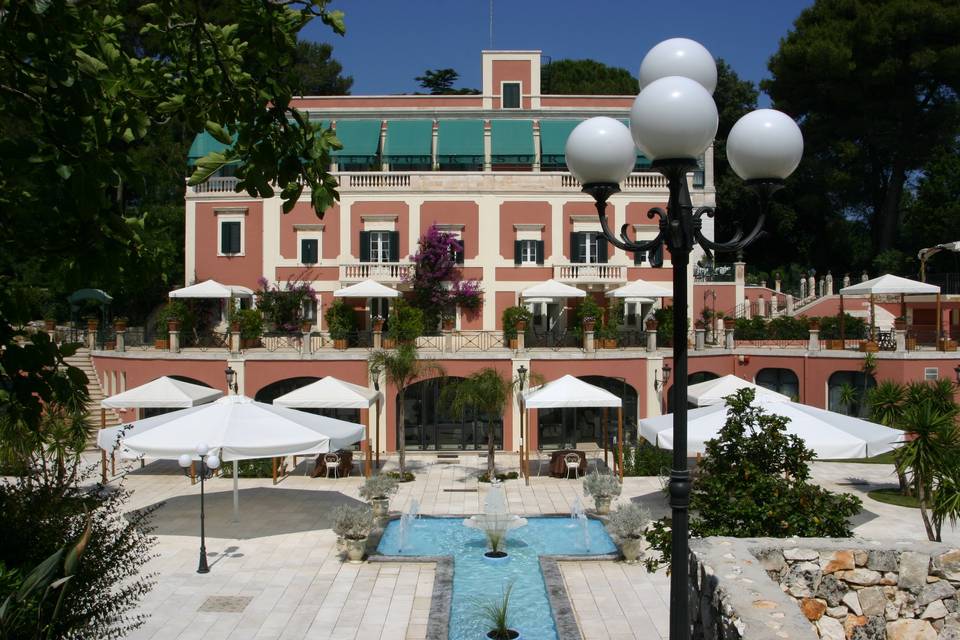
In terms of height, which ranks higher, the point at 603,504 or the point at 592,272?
the point at 592,272

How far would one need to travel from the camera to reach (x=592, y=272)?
3281cm

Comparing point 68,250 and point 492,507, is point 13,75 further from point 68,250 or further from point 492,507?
point 492,507

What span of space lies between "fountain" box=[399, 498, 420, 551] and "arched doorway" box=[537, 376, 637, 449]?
32.1 ft

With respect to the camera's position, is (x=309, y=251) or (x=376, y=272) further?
(x=309, y=251)

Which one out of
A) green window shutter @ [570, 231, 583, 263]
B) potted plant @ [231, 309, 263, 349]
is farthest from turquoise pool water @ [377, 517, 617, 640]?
green window shutter @ [570, 231, 583, 263]

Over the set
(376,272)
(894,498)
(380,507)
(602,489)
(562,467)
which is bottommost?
(894,498)

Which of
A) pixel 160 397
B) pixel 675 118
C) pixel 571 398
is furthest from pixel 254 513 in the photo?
pixel 675 118

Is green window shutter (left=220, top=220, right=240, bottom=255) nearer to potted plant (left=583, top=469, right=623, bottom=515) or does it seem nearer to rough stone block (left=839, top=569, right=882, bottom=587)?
potted plant (left=583, top=469, right=623, bottom=515)

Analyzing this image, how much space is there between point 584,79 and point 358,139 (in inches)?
1208

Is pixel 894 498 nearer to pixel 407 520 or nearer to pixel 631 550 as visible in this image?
pixel 631 550

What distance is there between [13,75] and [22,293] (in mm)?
1397

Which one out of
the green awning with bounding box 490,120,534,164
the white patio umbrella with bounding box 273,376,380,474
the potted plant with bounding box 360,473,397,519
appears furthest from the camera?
the green awning with bounding box 490,120,534,164

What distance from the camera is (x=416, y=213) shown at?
33.6 metres

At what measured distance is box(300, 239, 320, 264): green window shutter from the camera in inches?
1325
